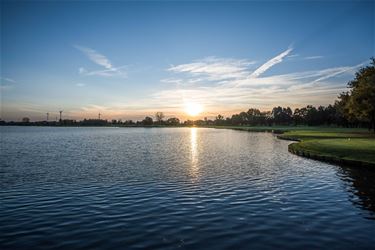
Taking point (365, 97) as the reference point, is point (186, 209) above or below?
below

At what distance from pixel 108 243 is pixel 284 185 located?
1560 cm

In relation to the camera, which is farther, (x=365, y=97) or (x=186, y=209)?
(x=365, y=97)

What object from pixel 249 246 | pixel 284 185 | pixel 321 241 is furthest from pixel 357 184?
pixel 249 246

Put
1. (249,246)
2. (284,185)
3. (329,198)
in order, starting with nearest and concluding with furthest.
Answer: (249,246) < (329,198) < (284,185)

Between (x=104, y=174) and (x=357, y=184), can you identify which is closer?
(x=357, y=184)

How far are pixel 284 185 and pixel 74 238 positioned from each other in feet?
53.5

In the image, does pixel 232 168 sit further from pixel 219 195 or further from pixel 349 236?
pixel 349 236

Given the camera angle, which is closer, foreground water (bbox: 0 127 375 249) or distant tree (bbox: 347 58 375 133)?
foreground water (bbox: 0 127 375 249)

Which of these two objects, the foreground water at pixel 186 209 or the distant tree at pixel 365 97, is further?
the distant tree at pixel 365 97

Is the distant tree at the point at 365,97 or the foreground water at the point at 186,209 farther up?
the distant tree at the point at 365,97

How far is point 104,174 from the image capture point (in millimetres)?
28109

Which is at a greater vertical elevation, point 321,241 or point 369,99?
point 369,99

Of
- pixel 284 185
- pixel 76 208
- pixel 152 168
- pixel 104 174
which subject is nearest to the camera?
pixel 76 208

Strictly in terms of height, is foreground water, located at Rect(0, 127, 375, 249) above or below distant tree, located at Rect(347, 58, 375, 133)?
below
